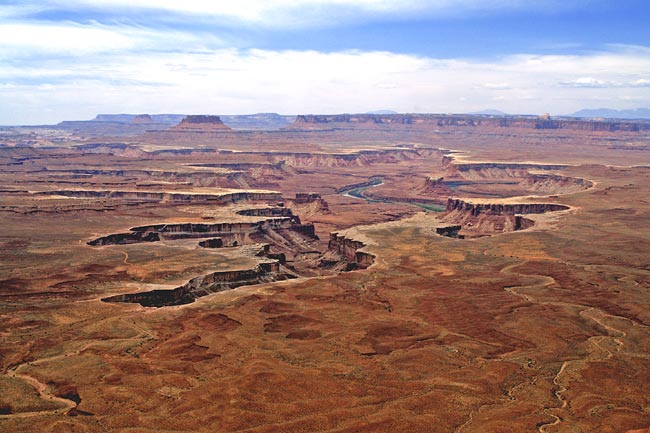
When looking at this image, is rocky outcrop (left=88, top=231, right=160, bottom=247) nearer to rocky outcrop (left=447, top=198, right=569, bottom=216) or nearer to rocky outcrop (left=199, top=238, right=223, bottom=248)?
rocky outcrop (left=199, top=238, right=223, bottom=248)

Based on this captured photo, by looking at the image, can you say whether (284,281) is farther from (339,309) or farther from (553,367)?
(553,367)

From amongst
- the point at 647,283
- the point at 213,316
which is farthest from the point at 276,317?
Answer: the point at 647,283

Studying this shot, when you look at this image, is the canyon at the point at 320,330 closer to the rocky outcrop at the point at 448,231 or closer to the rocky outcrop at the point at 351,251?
the rocky outcrop at the point at 351,251

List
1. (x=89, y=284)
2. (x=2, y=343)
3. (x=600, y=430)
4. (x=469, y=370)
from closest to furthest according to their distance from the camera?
(x=600, y=430) < (x=469, y=370) < (x=2, y=343) < (x=89, y=284)

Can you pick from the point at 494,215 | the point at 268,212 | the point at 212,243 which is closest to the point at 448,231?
the point at 494,215

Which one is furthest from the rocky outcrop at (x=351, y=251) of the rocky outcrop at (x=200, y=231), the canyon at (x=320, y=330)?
the rocky outcrop at (x=200, y=231)

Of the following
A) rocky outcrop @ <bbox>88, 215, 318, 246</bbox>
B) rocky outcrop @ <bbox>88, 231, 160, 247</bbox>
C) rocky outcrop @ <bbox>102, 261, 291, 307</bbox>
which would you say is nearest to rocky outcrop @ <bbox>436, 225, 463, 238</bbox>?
rocky outcrop @ <bbox>88, 215, 318, 246</bbox>
